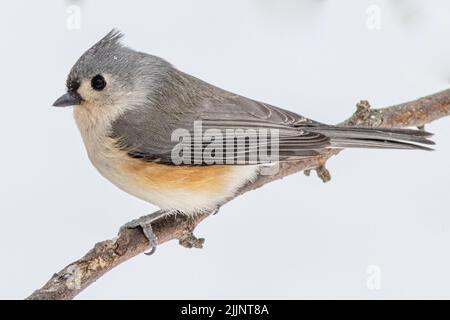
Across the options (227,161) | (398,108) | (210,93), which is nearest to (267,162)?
(227,161)

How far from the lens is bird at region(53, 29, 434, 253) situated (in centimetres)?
283

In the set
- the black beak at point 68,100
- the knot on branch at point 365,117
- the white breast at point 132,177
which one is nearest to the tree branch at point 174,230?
the knot on branch at point 365,117

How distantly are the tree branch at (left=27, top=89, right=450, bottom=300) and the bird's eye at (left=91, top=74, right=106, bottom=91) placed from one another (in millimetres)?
592

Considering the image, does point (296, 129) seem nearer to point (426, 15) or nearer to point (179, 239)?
point (179, 239)

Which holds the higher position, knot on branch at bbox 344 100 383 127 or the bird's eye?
knot on branch at bbox 344 100 383 127

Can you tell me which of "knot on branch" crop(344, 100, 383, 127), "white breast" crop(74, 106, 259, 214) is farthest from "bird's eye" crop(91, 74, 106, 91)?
"knot on branch" crop(344, 100, 383, 127)

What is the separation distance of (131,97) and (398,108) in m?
1.37

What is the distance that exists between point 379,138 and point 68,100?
1.25m

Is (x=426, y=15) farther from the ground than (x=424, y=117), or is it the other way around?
(x=426, y=15)

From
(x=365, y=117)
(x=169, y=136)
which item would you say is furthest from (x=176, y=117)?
(x=365, y=117)

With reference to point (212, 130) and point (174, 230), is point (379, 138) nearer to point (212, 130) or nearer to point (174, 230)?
point (212, 130)

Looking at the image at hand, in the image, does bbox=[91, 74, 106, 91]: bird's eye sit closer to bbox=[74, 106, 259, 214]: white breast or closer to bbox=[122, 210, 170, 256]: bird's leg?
bbox=[74, 106, 259, 214]: white breast
